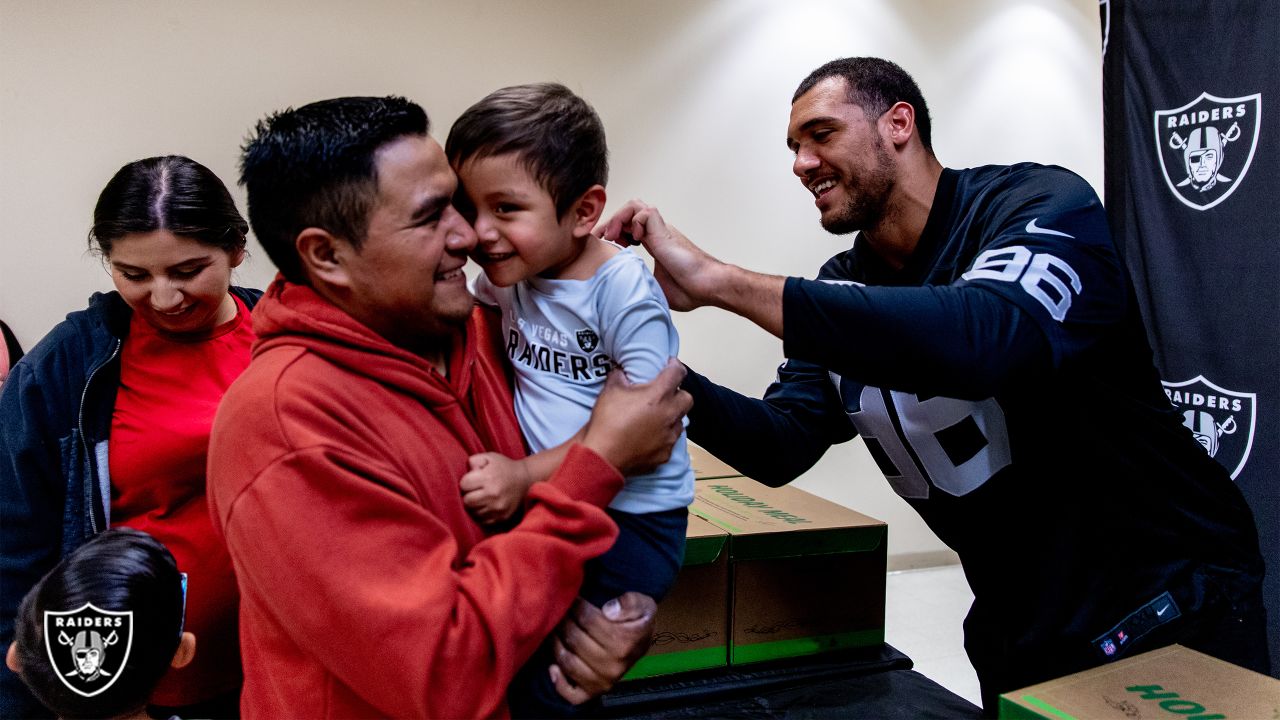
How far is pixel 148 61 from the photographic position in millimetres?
2729

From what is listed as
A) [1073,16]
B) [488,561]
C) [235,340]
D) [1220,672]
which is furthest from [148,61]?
[1073,16]

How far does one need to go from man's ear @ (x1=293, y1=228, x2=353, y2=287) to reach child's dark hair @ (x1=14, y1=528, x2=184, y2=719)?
617mm

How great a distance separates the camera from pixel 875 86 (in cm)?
179

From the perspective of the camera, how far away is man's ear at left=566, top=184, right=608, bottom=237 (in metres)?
1.23

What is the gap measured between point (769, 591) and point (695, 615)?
0.18 meters

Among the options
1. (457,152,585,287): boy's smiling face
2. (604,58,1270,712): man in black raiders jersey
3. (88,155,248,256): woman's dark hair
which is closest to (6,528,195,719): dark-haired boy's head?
(88,155,248,256): woman's dark hair

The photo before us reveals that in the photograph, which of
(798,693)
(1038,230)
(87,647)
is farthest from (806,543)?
(87,647)

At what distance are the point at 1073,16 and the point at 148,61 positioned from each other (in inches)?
167

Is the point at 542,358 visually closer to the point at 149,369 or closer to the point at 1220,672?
the point at 149,369

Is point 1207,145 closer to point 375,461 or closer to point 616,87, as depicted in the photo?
point 616,87

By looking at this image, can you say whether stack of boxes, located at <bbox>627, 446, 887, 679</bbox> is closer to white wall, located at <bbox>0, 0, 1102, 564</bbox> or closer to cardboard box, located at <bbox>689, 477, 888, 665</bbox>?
cardboard box, located at <bbox>689, 477, 888, 665</bbox>

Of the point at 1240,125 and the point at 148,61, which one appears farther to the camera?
the point at 148,61

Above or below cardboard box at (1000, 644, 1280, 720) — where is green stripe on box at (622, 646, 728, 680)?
below

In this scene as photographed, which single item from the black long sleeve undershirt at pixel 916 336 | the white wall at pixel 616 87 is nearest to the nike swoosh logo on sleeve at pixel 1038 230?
the black long sleeve undershirt at pixel 916 336
